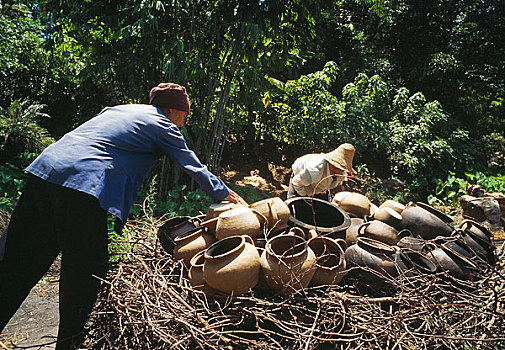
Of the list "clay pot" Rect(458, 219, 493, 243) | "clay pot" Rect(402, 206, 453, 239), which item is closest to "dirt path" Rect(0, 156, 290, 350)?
"clay pot" Rect(402, 206, 453, 239)

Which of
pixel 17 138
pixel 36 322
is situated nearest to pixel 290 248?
pixel 36 322

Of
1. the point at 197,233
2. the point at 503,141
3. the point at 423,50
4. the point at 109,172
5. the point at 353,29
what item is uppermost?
the point at 353,29

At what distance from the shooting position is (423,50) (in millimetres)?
9148

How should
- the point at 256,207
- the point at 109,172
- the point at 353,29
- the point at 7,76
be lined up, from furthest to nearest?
the point at 353,29, the point at 7,76, the point at 256,207, the point at 109,172

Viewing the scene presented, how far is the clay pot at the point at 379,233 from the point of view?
5.83 feet

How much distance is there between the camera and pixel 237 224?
1570 millimetres

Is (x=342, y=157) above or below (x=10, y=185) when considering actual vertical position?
above

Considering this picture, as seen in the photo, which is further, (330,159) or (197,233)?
(330,159)

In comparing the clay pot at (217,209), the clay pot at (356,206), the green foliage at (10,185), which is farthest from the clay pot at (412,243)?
the green foliage at (10,185)

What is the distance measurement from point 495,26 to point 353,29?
4027 mm

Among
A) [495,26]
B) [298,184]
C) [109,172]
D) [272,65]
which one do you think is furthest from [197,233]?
[495,26]

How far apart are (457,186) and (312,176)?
19.1 feet

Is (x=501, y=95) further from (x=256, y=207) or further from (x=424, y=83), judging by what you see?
(x=256, y=207)

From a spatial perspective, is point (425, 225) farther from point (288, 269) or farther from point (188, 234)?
point (188, 234)
